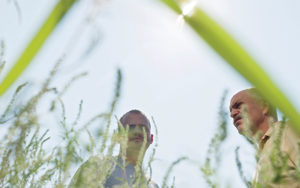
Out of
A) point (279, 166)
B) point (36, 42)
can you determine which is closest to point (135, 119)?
point (279, 166)

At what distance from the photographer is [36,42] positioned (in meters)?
0.15

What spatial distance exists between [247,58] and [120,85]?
0.67 feet

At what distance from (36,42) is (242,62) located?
80 millimetres

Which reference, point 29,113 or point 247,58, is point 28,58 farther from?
point 29,113

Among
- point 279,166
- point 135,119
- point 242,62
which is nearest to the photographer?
point 242,62

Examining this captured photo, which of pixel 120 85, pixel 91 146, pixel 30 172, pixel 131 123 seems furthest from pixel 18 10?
pixel 131 123

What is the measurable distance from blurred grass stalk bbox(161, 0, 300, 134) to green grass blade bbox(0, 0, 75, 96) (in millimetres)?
62

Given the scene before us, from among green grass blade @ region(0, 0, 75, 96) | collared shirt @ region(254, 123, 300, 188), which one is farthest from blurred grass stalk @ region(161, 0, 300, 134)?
collared shirt @ region(254, 123, 300, 188)

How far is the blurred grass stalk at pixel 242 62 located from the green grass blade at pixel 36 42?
0.06 metres

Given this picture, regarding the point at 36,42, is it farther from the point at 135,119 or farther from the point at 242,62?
the point at 135,119

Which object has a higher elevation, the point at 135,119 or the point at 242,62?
the point at 135,119

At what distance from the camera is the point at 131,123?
282 cm

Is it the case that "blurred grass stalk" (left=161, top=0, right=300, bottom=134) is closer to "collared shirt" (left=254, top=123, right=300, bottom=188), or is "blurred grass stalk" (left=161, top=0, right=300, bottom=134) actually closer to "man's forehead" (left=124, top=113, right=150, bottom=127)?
"collared shirt" (left=254, top=123, right=300, bottom=188)

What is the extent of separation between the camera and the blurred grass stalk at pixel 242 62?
0.11 metres
